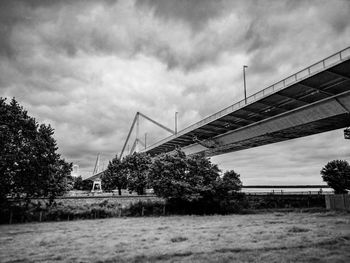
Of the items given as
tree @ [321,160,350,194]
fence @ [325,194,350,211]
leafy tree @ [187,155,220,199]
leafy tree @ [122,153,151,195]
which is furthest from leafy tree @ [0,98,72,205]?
tree @ [321,160,350,194]

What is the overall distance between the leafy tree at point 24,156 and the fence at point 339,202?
4199cm

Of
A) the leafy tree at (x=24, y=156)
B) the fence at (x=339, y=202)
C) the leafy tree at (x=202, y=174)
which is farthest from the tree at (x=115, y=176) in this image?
the fence at (x=339, y=202)

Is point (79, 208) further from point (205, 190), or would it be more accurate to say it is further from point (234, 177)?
point (234, 177)

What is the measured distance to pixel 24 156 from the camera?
3112 cm

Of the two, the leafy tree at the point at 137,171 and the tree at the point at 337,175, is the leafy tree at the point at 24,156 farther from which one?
the tree at the point at 337,175

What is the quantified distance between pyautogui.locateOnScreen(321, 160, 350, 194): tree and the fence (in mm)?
33487

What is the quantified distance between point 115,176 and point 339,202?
49.2 m

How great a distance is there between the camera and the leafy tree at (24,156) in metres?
30.6

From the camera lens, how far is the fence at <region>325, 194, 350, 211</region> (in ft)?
133

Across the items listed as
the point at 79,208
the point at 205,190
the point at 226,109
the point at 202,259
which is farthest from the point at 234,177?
the point at 202,259

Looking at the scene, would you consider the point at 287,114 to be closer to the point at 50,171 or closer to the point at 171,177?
the point at 171,177

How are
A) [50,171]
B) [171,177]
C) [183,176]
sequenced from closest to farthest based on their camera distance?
[50,171] → [171,177] → [183,176]

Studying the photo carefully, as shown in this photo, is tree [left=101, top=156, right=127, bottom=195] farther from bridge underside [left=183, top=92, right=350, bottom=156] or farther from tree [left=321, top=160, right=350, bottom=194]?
tree [left=321, top=160, right=350, bottom=194]

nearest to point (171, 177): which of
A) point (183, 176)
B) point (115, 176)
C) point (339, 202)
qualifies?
point (183, 176)
